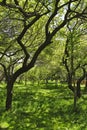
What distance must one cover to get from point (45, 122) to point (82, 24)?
12.9m

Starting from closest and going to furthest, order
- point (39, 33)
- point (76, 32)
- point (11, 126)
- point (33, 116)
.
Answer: point (11, 126) → point (33, 116) → point (76, 32) → point (39, 33)

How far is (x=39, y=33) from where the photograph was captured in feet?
98.4

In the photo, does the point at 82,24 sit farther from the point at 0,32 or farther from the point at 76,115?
the point at 76,115

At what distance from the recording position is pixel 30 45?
1182 inches

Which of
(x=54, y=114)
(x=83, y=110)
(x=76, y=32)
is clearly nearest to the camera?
(x=54, y=114)

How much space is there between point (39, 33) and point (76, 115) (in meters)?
11.2

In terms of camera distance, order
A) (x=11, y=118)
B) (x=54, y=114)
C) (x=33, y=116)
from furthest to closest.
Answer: (x=54, y=114), (x=33, y=116), (x=11, y=118)

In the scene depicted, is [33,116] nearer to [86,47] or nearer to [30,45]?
[30,45]

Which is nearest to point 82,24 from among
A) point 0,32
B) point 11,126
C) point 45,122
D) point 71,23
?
point 71,23

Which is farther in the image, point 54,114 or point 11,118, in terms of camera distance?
point 54,114

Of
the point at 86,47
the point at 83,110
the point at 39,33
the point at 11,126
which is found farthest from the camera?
the point at 86,47

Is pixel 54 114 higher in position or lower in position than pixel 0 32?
lower

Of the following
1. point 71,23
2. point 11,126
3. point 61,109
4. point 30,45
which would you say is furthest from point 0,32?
point 11,126

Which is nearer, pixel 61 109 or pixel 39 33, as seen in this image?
pixel 61 109
